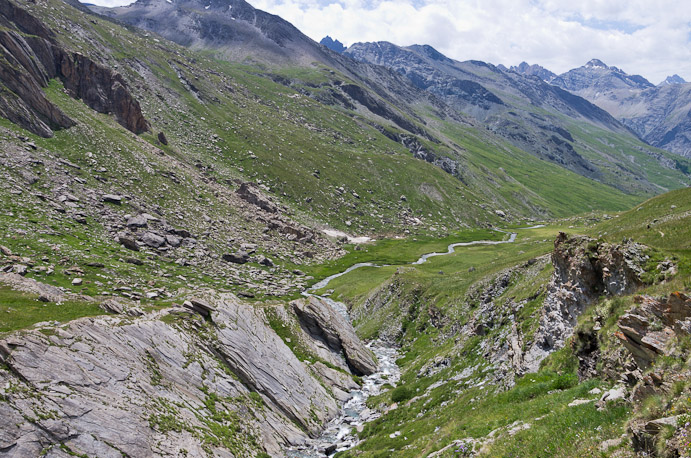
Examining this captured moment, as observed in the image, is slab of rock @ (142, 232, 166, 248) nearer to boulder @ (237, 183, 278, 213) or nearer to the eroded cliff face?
the eroded cliff face

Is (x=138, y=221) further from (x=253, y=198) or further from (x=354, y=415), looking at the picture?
(x=354, y=415)

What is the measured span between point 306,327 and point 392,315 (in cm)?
2081

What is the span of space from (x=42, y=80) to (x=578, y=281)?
158 m

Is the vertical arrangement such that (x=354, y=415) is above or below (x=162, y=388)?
below

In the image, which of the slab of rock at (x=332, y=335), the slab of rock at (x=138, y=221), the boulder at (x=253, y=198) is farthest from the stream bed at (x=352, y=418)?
the boulder at (x=253, y=198)

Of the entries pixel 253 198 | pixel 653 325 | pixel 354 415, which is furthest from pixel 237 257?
pixel 653 325

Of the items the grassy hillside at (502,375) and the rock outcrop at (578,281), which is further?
the rock outcrop at (578,281)

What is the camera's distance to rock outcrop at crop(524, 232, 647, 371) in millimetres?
24875

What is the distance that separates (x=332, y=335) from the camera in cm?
5591

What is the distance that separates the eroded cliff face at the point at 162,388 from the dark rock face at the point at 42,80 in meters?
95.3

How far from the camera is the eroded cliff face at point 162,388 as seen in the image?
2342 cm

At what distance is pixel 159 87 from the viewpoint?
19812cm

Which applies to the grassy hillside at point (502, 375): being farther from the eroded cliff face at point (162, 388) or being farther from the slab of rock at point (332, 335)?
the eroded cliff face at point (162, 388)

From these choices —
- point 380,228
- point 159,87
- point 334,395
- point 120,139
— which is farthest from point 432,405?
point 159,87
